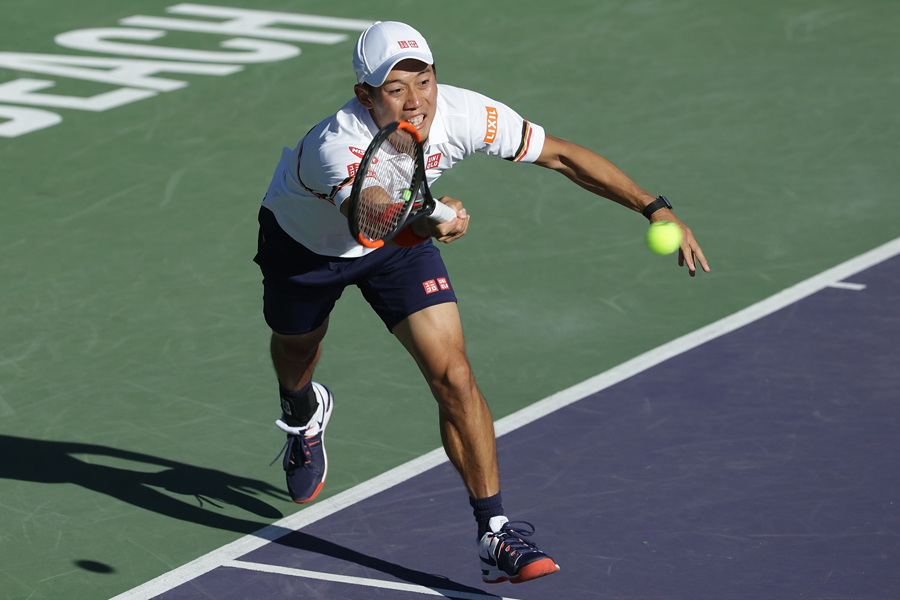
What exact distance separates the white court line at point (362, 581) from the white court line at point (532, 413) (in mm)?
134

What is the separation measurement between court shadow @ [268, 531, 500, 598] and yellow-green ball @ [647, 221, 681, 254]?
1.54 meters

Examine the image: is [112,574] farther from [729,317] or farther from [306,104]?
[306,104]

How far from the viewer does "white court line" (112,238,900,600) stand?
5.39 meters

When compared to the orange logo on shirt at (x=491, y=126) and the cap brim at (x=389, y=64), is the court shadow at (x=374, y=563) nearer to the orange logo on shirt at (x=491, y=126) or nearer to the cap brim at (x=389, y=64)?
the orange logo on shirt at (x=491, y=126)

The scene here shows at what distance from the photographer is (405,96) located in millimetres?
4918

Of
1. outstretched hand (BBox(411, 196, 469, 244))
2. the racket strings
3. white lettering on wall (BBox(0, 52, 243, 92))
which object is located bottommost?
outstretched hand (BBox(411, 196, 469, 244))

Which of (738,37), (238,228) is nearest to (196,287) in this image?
(238,228)

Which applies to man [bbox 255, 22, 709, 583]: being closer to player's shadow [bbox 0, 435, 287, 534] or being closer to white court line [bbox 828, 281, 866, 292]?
player's shadow [bbox 0, 435, 287, 534]

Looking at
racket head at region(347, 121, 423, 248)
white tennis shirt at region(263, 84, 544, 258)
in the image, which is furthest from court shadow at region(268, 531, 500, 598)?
racket head at region(347, 121, 423, 248)

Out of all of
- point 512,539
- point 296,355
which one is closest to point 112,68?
point 296,355

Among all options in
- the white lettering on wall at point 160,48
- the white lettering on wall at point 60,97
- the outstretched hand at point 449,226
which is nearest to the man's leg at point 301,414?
the outstretched hand at point 449,226

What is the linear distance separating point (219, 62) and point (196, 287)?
505 cm

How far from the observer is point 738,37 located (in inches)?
519

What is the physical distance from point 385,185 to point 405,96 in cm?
35
